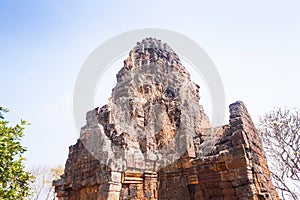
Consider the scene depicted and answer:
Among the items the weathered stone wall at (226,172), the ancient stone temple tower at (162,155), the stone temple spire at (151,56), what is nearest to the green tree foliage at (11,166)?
the ancient stone temple tower at (162,155)

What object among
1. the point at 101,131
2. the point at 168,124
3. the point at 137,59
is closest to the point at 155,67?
the point at 137,59

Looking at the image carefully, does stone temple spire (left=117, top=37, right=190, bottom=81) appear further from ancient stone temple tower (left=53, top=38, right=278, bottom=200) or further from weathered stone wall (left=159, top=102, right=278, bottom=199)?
weathered stone wall (left=159, top=102, right=278, bottom=199)

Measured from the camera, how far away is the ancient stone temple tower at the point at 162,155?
262 inches

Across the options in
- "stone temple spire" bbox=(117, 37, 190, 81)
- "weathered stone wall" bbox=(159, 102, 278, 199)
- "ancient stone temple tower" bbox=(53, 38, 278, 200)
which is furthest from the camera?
"stone temple spire" bbox=(117, 37, 190, 81)

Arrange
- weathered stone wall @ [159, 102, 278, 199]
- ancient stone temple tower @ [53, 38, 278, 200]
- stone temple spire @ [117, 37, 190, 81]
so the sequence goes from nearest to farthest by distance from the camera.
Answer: weathered stone wall @ [159, 102, 278, 199] → ancient stone temple tower @ [53, 38, 278, 200] → stone temple spire @ [117, 37, 190, 81]

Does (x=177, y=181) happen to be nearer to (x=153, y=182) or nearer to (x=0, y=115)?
A: (x=153, y=182)

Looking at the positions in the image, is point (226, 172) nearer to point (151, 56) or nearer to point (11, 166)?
point (11, 166)

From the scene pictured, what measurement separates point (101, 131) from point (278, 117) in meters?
12.8

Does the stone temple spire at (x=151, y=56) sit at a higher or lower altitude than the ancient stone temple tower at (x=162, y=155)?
higher

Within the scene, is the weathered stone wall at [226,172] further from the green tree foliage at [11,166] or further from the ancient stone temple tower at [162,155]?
the green tree foliage at [11,166]

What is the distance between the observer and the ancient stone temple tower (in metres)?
6.66

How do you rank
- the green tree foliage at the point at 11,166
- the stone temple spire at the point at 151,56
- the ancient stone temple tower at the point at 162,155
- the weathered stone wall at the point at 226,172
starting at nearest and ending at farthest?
1. the green tree foliage at the point at 11,166
2. the weathered stone wall at the point at 226,172
3. the ancient stone temple tower at the point at 162,155
4. the stone temple spire at the point at 151,56

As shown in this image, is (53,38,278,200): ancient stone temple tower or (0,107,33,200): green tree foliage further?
(53,38,278,200): ancient stone temple tower

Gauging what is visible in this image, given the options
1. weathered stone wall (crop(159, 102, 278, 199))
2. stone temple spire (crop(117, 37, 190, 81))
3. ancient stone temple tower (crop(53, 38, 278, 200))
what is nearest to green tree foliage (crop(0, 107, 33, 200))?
ancient stone temple tower (crop(53, 38, 278, 200))
